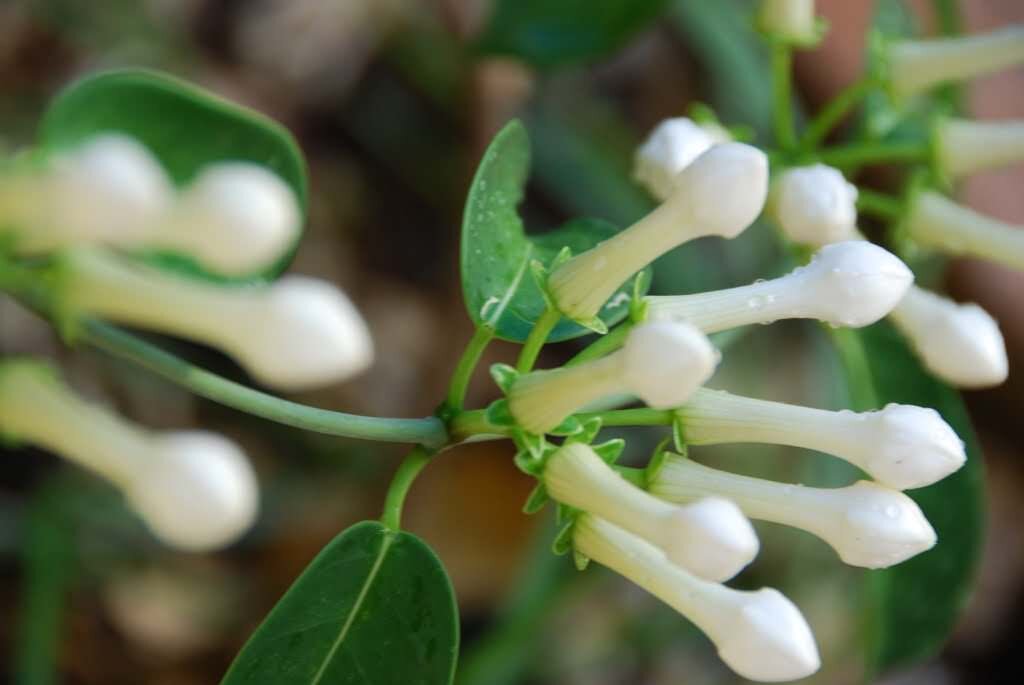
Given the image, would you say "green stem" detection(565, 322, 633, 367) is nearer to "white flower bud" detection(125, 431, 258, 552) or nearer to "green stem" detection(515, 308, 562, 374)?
"green stem" detection(515, 308, 562, 374)

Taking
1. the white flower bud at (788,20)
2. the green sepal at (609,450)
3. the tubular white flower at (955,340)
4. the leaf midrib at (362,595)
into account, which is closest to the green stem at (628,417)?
the green sepal at (609,450)

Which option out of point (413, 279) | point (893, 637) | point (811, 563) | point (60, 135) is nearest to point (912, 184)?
point (893, 637)

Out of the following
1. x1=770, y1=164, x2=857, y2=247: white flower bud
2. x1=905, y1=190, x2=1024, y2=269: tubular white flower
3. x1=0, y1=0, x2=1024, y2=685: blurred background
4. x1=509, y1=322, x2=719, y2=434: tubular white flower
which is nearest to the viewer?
x1=509, y1=322, x2=719, y2=434: tubular white flower

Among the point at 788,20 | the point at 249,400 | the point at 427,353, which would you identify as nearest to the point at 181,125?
the point at 249,400

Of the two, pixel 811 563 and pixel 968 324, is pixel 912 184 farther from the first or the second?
pixel 811 563

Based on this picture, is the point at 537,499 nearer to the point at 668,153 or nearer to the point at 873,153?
the point at 668,153

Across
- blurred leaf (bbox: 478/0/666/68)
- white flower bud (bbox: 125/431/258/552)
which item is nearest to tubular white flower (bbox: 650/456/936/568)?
white flower bud (bbox: 125/431/258/552)
